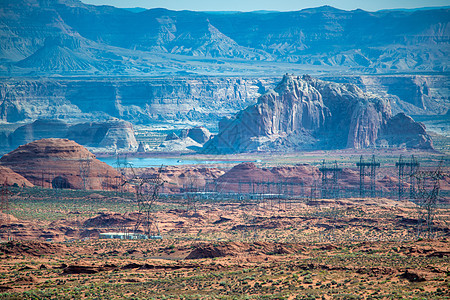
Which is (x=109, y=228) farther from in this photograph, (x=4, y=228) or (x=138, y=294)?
(x=138, y=294)

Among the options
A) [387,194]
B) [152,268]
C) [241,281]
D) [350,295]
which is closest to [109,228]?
[152,268]

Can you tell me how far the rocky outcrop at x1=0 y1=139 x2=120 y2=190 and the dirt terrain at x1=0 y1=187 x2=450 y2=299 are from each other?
100 feet

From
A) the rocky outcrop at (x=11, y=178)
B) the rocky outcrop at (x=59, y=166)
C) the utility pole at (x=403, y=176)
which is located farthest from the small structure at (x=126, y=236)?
the rocky outcrop at (x=59, y=166)

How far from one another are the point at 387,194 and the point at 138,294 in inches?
3980

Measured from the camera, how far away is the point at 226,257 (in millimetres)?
58188

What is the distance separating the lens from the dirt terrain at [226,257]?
150 feet

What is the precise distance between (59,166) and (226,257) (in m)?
86.4

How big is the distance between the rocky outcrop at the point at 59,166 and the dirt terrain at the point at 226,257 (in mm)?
30563

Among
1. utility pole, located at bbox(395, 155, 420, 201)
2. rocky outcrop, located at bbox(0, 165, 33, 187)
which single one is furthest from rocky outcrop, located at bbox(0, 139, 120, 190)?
utility pole, located at bbox(395, 155, 420, 201)

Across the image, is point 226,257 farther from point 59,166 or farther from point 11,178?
point 59,166

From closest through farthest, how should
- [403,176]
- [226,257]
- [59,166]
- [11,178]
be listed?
[226,257] < [11,178] < [59,166] < [403,176]

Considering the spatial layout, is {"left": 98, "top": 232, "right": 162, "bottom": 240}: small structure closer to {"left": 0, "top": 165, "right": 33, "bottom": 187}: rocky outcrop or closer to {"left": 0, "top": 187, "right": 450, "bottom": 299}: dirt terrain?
{"left": 0, "top": 187, "right": 450, "bottom": 299}: dirt terrain

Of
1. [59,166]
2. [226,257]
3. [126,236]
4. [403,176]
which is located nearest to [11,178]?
[59,166]

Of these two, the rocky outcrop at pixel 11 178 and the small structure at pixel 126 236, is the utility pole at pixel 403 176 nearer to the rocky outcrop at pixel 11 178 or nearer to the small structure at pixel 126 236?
the small structure at pixel 126 236
